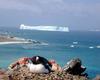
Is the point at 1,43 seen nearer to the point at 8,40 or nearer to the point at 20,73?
the point at 8,40

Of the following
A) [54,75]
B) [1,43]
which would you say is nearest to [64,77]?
[54,75]

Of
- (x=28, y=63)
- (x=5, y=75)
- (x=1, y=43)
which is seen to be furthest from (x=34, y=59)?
(x=1, y=43)

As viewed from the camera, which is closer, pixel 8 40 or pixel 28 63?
pixel 28 63

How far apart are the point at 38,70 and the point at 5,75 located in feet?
5.47

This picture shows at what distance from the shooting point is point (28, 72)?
1861 centimetres

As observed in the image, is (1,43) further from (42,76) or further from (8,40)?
(42,76)

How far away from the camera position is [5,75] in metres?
17.4

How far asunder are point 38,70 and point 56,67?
5.29 ft

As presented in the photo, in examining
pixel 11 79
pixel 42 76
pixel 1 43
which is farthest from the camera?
pixel 1 43

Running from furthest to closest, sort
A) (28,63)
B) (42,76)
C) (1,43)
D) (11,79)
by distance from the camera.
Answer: (1,43)
(28,63)
(42,76)
(11,79)

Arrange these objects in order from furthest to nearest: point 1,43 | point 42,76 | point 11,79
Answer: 1. point 1,43
2. point 42,76
3. point 11,79

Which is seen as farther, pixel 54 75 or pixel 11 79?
pixel 54 75

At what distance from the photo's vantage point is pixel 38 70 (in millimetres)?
18516

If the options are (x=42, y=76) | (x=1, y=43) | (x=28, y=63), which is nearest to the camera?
(x=42, y=76)
